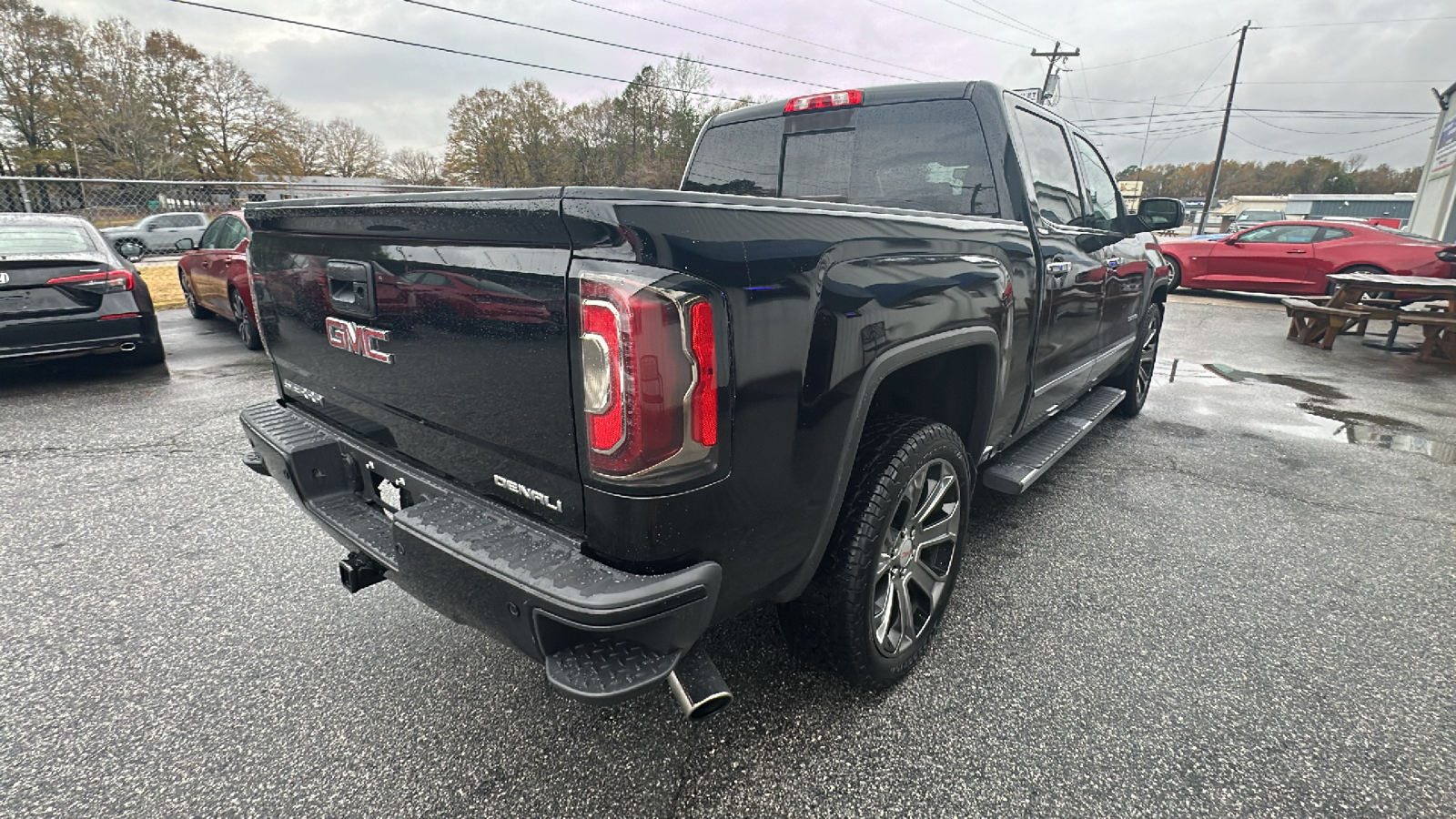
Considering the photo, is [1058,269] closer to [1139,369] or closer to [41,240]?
[1139,369]

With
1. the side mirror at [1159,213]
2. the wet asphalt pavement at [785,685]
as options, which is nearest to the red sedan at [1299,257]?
the side mirror at [1159,213]

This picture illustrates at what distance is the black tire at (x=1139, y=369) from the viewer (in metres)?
5.01

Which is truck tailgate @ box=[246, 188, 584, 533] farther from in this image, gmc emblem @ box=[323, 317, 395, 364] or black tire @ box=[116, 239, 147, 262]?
black tire @ box=[116, 239, 147, 262]

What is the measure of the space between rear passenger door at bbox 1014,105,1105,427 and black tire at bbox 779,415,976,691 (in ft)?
3.07

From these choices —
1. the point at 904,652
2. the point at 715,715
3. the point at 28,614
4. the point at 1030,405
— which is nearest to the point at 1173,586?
the point at 1030,405

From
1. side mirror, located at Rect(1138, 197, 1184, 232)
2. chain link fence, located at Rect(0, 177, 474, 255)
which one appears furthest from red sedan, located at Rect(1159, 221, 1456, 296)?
chain link fence, located at Rect(0, 177, 474, 255)

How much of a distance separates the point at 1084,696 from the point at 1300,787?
536 mm

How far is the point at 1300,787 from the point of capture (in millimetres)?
1828

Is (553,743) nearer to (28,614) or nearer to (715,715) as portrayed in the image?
(715,715)

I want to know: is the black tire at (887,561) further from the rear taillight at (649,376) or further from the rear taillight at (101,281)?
the rear taillight at (101,281)

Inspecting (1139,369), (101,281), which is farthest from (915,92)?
(101,281)

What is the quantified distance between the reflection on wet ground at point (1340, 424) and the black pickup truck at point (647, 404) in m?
4.12

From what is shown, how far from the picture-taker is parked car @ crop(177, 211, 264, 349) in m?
7.16

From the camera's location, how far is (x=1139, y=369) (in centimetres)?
525
